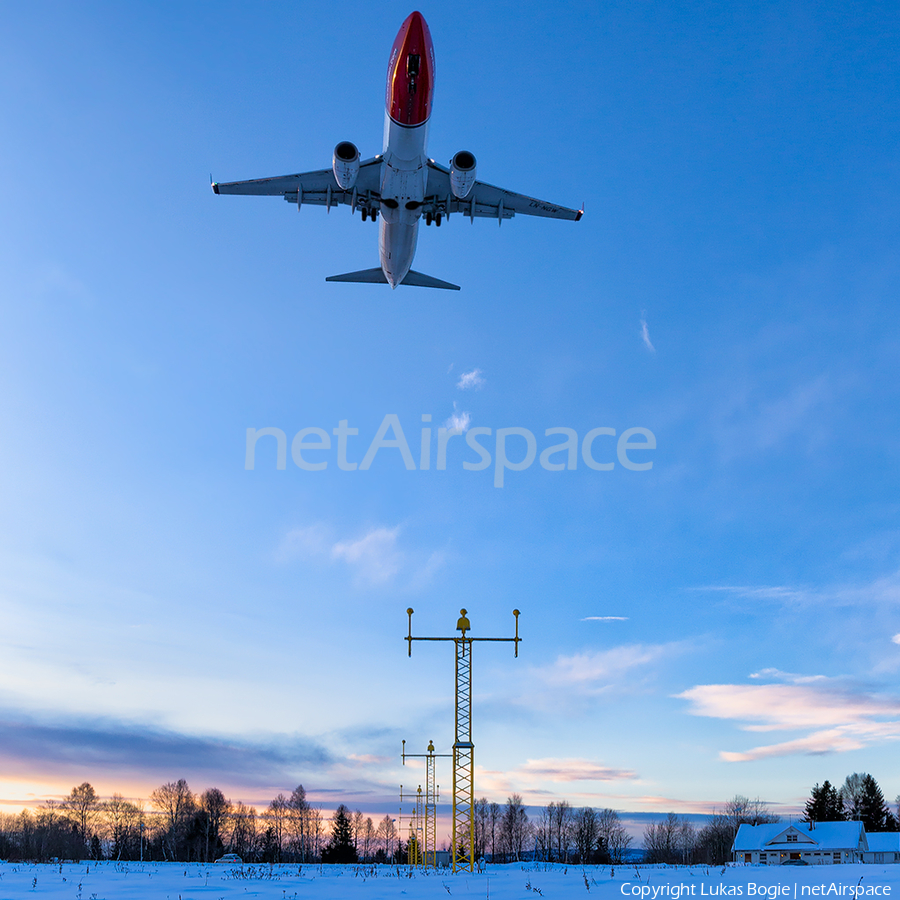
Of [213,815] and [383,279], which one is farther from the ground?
[383,279]

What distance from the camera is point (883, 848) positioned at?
211 feet

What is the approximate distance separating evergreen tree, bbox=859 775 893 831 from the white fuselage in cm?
8599

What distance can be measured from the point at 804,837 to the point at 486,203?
59.8m

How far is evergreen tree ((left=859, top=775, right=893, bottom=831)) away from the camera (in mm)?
84500

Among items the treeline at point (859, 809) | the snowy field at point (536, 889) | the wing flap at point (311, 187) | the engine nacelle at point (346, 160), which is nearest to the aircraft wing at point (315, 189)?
the wing flap at point (311, 187)

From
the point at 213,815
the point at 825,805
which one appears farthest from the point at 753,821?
the point at 213,815

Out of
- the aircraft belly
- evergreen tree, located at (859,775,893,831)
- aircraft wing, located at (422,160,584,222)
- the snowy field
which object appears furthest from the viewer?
evergreen tree, located at (859,775,893,831)

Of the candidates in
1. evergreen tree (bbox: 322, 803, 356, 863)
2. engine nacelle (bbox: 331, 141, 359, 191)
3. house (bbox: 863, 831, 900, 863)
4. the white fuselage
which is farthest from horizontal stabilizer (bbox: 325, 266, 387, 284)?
house (bbox: 863, 831, 900, 863)

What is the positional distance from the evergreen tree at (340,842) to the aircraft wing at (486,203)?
6133 cm

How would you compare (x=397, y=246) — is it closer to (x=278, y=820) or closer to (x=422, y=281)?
(x=422, y=281)

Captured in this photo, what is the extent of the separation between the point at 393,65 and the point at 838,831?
70.1 meters

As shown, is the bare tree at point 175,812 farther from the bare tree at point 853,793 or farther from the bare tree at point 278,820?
the bare tree at point 853,793

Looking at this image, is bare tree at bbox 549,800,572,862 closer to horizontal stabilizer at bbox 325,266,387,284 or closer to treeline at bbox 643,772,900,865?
treeline at bbox 643,772,900,865

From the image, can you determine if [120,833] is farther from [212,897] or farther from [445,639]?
[212,897]
